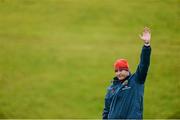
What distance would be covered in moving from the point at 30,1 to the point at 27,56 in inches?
45.1

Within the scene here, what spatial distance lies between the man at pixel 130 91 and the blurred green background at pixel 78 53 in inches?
167

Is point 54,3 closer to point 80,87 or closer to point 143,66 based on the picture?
point 80,87

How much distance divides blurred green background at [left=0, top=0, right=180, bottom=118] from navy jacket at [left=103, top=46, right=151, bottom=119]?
4.26 metres

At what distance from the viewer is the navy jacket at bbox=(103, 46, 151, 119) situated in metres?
4.54

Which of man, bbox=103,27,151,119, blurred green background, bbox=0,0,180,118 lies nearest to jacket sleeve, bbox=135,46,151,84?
man, bbox=103,27,151,119

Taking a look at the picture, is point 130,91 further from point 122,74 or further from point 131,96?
point 122,74

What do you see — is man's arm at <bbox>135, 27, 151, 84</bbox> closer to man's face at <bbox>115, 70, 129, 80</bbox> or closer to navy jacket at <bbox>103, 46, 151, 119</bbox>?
navy jacket at <bbox>103, 46, 151, 119</bbox>

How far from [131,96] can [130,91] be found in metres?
0.05

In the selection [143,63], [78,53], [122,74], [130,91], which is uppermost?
[143,63]

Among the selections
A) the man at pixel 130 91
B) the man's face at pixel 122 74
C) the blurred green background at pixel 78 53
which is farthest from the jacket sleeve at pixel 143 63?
the blurred green background at pixel 78 53

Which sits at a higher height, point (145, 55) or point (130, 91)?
point (145, 55)

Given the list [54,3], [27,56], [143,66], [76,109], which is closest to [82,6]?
[54,3]

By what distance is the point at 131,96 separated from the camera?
4.58 meters

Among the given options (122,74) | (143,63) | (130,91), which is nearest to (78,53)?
(122,74)
